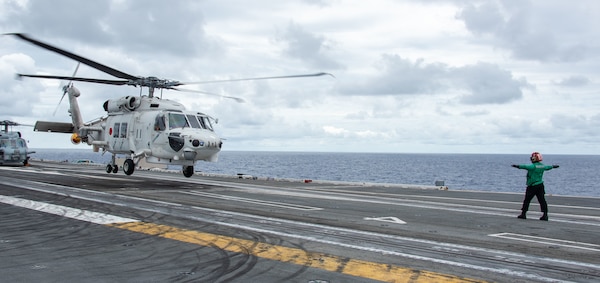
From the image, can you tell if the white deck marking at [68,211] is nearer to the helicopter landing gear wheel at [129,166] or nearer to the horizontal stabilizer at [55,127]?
the helicopter landing gear wheel at [129,166]

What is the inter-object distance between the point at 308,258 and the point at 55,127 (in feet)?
88.6

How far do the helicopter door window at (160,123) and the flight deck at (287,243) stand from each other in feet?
23.8

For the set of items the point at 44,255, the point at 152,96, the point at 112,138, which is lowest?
the point at 44,255

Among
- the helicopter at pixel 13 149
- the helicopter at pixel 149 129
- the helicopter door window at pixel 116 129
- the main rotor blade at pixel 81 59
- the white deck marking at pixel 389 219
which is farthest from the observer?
the helicopter at pixel 13 149

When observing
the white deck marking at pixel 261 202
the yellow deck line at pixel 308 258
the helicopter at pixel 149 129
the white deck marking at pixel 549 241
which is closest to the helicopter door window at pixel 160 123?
the helicopter at pixel 149 129

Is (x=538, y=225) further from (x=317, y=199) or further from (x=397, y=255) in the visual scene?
(x=317, y=199)

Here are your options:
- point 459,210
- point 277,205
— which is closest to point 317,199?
point 277,205

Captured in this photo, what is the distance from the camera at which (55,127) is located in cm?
2964

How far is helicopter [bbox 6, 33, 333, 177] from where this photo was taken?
68.0 feet

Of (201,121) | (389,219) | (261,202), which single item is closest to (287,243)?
(389,219)

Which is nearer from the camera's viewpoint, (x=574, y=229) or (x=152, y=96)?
(x=574, y=229)

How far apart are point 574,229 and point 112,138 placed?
21.2 m

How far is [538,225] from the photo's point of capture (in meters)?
11.4

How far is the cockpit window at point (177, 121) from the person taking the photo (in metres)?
21.6
